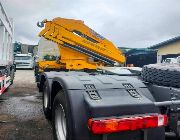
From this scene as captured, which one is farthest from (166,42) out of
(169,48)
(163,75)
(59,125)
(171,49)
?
(59,125)

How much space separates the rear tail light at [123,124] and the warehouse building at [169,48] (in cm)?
2416

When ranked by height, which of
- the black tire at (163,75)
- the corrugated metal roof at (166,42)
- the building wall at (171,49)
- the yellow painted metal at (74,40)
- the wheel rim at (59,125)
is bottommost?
the wheel rim at (59,125)

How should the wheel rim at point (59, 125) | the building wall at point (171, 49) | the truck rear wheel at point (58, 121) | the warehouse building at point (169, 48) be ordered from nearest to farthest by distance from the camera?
the truck rear wheel at point (58, 121) → the wheel rim at point (59, 125) → the warehouse building at point (169, 48) → the building wall at point (171, 49)

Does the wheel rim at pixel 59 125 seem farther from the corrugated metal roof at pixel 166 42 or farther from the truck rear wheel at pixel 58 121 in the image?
the corrugated metal roof at pixel 166 42

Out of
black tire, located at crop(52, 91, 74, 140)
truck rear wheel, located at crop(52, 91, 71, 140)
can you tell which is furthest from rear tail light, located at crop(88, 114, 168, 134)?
truck rear wheel, located at crop(52, 91, 71, 140)

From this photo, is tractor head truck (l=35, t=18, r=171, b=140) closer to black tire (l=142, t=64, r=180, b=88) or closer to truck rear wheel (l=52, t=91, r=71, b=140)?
truck rear wheel (l=52, t=91, r=71, b=140)

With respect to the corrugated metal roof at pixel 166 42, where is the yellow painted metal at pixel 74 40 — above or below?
below

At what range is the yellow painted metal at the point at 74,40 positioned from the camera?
9.57 meters

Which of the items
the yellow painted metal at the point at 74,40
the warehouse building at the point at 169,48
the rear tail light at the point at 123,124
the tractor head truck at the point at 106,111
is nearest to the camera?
the rear tail light at the point at 123,124

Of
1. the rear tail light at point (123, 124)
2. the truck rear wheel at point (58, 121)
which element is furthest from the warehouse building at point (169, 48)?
the rear tail light at point (123, 124)

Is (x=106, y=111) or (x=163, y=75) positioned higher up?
(x=163, y=75)

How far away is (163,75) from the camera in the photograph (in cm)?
418

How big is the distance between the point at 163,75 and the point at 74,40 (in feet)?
18.7

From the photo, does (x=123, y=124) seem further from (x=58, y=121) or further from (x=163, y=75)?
(x=163, y=75)
